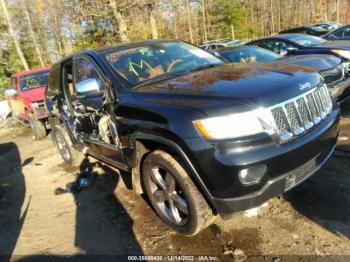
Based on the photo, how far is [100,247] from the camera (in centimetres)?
320

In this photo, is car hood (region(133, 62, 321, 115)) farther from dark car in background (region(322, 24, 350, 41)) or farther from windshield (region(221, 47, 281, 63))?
dark car in background (region(322, 24, 350, 41))

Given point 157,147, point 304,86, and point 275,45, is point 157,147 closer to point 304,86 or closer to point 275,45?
point 304,86

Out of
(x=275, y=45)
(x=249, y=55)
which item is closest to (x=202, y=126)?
(x=249, y=55)

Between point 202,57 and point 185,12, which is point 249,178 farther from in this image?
point 185,12

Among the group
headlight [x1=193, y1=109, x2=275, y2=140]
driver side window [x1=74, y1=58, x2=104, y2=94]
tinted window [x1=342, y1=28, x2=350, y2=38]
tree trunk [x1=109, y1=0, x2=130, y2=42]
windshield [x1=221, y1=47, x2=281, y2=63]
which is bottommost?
tinted window [x1=342, y1=28, x2=350, y2=38]

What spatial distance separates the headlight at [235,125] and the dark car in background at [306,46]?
4.50 m

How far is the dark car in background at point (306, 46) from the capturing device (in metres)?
6.28

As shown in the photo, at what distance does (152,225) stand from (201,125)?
1.46m

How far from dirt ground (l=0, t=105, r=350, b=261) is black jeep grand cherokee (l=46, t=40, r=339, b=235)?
0.30 m

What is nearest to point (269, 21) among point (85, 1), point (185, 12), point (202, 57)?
point (185, 12)

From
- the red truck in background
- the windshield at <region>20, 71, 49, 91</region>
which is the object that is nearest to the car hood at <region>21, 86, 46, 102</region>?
the red truck in background

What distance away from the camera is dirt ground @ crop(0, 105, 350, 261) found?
9.44 ft

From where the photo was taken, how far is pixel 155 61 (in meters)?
3.77

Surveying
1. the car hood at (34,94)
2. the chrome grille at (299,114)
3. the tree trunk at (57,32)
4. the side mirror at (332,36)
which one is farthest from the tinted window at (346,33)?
the tree trunk at (57,32)
